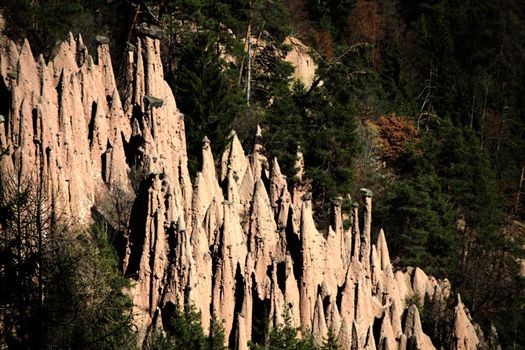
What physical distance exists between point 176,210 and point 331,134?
1388 centimetres

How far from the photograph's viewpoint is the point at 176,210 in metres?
21.8

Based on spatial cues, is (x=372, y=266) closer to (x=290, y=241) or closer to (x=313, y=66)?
(x=290, y=241)

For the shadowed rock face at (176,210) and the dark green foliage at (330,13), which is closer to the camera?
the shadowed rock face at (176,210)

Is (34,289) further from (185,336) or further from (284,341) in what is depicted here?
(284,341)

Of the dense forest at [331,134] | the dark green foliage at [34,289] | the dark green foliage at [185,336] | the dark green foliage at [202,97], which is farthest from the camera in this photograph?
the dark green foliage at [202,97]

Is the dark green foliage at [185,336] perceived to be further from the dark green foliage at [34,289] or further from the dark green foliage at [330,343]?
the dark green foliage at [34,289]

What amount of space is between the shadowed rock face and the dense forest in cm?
111

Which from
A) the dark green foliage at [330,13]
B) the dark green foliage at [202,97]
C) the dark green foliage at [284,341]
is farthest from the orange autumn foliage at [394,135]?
the dark green foliage at [284,341]

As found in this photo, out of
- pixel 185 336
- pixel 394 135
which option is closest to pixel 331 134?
pixel 394 135

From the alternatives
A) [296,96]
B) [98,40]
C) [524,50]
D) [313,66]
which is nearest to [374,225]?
[296,96]

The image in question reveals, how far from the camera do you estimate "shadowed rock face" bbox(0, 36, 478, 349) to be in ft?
69.1

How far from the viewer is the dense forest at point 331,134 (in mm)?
22328

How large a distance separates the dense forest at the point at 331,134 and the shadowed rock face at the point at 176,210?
3.65 ft

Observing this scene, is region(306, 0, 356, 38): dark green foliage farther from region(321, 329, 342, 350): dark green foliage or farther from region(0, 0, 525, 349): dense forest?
region(321, 329, 342, 350): dark green foliage
